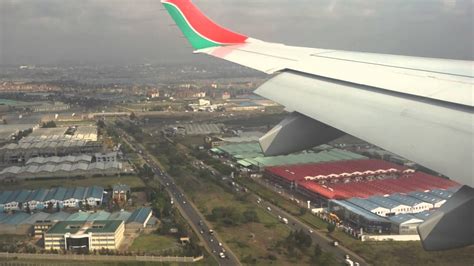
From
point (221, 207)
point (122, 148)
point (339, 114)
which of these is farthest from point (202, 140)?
point (339, 114)

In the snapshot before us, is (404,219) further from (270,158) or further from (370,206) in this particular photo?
(270,158)

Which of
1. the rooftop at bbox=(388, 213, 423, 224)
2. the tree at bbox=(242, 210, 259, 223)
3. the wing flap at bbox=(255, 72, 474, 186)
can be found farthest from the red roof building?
the wing flap at bbox=(255, 72, 474, 186)

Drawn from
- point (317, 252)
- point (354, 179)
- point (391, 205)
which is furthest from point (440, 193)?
point (317, 252)

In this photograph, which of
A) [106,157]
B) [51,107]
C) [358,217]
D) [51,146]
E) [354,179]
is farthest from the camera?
[51,107]

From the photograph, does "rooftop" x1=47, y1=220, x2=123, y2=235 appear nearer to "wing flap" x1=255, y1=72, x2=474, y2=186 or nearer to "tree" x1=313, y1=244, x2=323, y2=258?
"tree" x1=313, y1=244, x2=323, y2=258

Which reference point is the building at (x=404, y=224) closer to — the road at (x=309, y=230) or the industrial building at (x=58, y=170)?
the road at (x=309, y=230)
